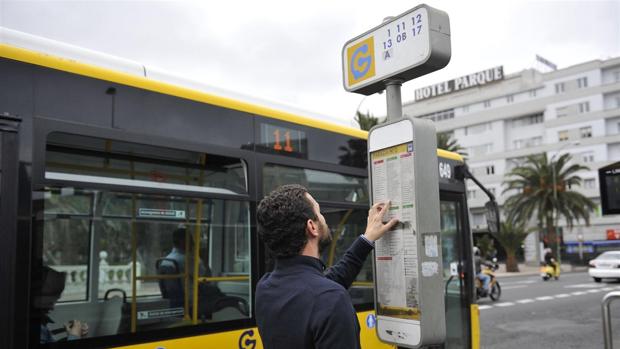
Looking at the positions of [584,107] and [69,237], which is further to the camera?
[584,107]

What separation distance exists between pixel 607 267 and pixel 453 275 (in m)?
21.2

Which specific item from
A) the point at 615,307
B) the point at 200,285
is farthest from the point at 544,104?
the point at 200,285

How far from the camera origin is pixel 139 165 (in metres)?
3.59

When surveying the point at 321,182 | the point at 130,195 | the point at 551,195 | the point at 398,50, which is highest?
the point at 551,195

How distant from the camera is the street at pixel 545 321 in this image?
9484 millimetres

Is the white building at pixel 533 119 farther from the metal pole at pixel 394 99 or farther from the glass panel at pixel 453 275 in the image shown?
the metal pole at pixel 394 99

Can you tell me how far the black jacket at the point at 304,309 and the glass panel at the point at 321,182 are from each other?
80.9 inches

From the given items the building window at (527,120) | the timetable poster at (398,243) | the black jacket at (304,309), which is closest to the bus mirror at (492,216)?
the timetable poster at (398,243)

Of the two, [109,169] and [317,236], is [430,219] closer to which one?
[317,236]

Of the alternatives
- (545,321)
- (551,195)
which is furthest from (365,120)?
(551,195)

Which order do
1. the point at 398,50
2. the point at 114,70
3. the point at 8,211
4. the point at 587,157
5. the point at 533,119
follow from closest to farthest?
the point at 398,50
the point at 8,211
the point at 114,70
the point at 587,157
the point at 533,119

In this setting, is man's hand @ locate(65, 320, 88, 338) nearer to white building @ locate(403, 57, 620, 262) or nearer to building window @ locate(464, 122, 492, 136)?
white building @ locate(403, 57, 620, 262)

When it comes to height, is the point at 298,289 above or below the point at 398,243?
below

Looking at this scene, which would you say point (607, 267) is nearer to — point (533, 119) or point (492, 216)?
point (492, 216)
